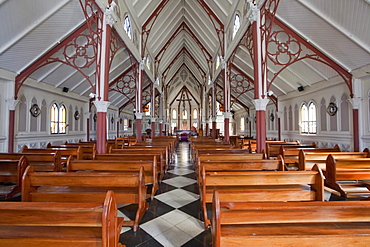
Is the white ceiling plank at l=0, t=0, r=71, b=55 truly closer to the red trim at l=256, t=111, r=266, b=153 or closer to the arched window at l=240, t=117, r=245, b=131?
the red trim at l=256, t=111, r=266, b=153

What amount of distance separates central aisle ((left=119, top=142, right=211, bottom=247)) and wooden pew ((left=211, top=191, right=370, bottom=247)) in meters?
1.24

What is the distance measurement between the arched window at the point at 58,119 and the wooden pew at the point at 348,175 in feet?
41.2

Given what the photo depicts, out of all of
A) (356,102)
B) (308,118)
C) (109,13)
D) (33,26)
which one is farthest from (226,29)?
(33,26)

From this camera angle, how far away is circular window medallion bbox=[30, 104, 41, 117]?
9.13 meters

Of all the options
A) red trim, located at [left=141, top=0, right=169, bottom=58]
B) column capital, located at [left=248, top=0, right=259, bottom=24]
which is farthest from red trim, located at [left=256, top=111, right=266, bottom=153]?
red trim, located at [left=141, top=0, right=169, bottom=58]

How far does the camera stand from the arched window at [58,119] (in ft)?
35.2

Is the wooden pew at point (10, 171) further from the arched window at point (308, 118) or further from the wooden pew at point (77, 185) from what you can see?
the arched window at point (308, 118)

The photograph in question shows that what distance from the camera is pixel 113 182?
3.16 metres

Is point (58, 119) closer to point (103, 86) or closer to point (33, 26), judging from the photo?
point (33, 26)

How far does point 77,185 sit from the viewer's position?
9.77 feet

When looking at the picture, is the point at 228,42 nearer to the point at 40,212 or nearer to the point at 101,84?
the point at 101,84

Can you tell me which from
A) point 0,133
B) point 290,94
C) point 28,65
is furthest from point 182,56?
point 0,133

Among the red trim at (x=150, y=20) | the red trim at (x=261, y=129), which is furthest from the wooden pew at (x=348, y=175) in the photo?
the red trim at (x=150, y=20)

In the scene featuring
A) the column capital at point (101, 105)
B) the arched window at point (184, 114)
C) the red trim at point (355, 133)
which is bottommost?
the red trim at point (355, 133)
